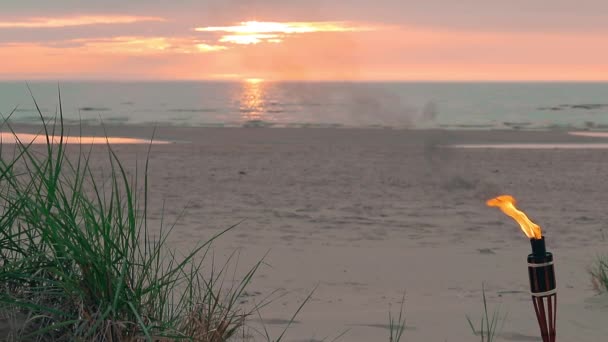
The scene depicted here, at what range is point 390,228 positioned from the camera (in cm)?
1035

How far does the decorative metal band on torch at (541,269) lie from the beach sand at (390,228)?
2483mm

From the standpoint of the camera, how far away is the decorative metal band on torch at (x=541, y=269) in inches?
115

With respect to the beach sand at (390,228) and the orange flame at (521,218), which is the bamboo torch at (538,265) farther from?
the beach sand at (390,228)

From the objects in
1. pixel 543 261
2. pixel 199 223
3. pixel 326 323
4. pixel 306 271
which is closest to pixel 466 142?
pixel 199 223

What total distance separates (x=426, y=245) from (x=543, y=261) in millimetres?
6410

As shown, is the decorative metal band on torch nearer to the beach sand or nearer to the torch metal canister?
the torch metal canister

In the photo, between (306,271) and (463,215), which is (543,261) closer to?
(306,271)

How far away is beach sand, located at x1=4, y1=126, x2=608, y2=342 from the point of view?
6.03 meters

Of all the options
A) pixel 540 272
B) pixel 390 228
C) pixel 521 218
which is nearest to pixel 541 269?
pixel 540 272

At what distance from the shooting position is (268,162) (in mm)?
18891

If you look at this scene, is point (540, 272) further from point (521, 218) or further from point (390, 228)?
point (390, 228)

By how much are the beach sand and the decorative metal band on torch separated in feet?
8.15

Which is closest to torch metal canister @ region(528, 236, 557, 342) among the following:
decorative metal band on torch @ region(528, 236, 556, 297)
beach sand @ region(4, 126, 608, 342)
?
decorative metal band on torch @ region(528, 236, 556, 297)

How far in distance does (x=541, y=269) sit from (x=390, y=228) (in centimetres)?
744
